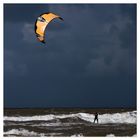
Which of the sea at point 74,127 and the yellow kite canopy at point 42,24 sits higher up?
the yellow kite canopy at point 42,24

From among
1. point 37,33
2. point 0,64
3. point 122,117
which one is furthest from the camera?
point 122,117

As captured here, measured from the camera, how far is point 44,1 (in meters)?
11.5

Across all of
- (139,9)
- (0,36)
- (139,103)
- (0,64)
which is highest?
(139,9)

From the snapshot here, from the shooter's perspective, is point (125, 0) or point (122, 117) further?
point (122, 117)

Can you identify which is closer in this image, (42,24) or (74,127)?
(42,24)

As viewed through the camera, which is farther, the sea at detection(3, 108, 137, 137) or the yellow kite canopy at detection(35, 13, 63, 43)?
the sea at detection(3, 108, 137, 137)

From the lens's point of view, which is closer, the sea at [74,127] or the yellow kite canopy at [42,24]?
the yellow kite canopy at [42,24]

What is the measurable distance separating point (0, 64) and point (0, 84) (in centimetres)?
51

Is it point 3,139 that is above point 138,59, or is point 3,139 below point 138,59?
below

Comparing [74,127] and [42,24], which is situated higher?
[42,24]

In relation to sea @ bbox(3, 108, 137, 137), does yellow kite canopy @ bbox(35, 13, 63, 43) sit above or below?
above

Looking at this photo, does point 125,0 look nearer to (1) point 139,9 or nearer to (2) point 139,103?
(1) point 139,9

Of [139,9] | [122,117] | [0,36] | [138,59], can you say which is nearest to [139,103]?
[138,59]

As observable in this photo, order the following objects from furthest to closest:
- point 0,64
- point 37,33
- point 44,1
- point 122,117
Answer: point 122,117
point 37,33
point 44,1
point 0,64
